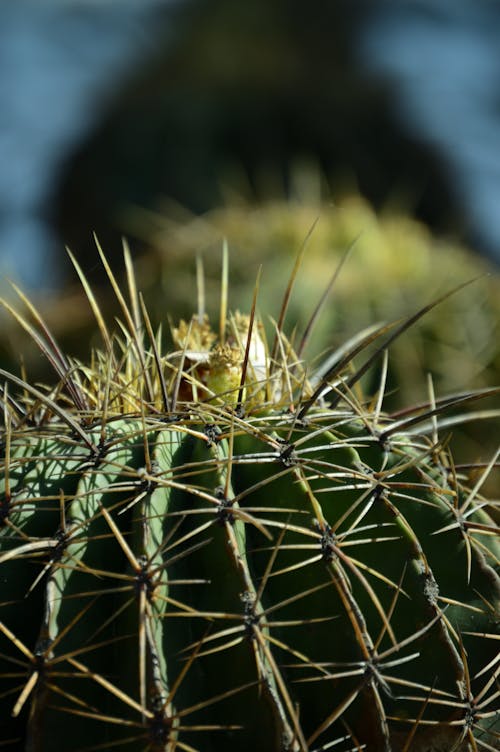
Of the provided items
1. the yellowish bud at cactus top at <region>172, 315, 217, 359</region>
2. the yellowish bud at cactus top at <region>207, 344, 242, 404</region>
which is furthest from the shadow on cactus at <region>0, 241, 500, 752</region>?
the yellowish bud at cactus top at <region>172, 315, 217, 359</region>

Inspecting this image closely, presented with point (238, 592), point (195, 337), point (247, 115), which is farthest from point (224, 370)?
point (247, 115)

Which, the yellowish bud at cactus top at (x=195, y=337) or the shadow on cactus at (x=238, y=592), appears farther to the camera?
the yellowish bud at cactus top at (x=195, y=337)

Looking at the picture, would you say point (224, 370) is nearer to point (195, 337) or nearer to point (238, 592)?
point (195, 337)

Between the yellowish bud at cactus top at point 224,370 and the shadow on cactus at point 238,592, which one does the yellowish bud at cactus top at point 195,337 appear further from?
the shadow on cactus at point 238,592

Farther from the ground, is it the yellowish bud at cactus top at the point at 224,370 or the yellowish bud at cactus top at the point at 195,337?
the yellowish bud at cactus top at the point at 224,370

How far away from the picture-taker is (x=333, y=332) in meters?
2.59

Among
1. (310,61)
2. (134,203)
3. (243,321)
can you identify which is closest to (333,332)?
(243,321)

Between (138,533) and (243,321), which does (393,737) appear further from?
(243,321)

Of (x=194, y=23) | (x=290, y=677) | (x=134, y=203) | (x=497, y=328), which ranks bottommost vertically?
(x=134, y=203)

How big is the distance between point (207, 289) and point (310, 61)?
8294 millimetres

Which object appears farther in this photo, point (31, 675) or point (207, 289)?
point (207, 289)

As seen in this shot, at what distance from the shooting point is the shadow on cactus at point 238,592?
0.96 metres

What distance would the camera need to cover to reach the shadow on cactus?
3.14ft

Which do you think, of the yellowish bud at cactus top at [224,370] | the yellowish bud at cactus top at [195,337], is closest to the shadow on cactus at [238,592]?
the yellowish bud at cactus top at [224,370]
